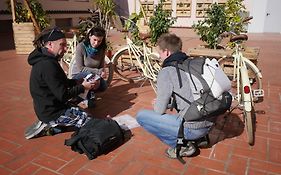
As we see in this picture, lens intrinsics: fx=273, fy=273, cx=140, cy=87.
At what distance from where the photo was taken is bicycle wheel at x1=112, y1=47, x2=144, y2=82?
5.49 metres

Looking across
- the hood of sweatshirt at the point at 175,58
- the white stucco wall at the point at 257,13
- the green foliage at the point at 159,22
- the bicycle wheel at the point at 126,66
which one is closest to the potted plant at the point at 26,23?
the bicycle wheel at the point at 126,66

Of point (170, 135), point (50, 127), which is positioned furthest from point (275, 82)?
point (50, 127)

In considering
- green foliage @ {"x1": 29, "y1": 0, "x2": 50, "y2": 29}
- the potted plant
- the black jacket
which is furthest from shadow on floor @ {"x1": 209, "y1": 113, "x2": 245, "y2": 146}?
green foliage @ {"x1": 29, "y1": 0, "x2": 50, "y2": 29}

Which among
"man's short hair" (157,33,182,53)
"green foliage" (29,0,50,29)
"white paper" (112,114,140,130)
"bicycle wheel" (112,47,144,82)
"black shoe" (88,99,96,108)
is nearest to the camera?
"man's short hair" (157,33,182,53)

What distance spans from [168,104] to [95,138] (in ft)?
2.88

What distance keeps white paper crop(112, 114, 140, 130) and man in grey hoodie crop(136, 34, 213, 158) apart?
783mm

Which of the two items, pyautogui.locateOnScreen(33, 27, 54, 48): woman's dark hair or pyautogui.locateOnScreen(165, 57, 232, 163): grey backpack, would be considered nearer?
pyautogui.locateOnScreen(165, 57, 232, 163): grey backpack

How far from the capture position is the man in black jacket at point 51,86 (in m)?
2.99

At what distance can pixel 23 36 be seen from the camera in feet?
28.6

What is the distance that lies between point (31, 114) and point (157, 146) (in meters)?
2.02

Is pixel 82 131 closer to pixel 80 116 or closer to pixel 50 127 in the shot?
pixel 80 116

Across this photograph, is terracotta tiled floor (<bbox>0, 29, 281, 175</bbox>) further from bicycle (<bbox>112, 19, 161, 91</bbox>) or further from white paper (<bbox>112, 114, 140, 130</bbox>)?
bicycle (<bbox>112, 19, 161, 91</bbox>)

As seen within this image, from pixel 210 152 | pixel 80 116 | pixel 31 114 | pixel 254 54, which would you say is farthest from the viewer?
pixel 254 54

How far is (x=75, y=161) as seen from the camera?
2.87 m
